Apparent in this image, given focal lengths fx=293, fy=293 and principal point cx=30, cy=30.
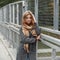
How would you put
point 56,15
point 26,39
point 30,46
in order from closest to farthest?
point 56,15
point 26,39
point 30,46

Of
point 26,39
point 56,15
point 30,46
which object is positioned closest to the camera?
point 56,15

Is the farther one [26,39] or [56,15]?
[26,39]

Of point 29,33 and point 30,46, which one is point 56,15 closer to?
point 29,33

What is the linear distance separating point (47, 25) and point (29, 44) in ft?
2.46

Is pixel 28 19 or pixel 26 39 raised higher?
pixel 28 19

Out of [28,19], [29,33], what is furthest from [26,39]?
[28,19]

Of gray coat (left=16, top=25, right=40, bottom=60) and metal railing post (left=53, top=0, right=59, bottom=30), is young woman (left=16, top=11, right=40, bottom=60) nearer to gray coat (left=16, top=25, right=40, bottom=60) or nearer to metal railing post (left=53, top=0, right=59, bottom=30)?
gray coat (left=16, top=25, right=40, bottom=60)

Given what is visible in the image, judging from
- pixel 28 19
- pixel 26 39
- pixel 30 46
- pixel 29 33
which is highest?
pixel 28 19

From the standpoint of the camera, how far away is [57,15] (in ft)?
15.7

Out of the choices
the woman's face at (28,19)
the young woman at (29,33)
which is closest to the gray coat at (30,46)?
the young woman at (29,33)

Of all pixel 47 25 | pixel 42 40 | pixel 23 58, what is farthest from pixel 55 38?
pixel 23 58

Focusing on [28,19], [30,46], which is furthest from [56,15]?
[30,46]

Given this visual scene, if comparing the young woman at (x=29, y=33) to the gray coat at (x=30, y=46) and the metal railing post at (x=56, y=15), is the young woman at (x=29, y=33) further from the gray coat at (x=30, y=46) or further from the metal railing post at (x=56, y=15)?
the metal railing post at (x=56, y=15)

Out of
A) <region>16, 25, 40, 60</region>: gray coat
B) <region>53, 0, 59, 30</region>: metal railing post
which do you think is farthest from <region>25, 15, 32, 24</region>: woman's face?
<region>53, 0, 59, 30</region>: metal railing post
